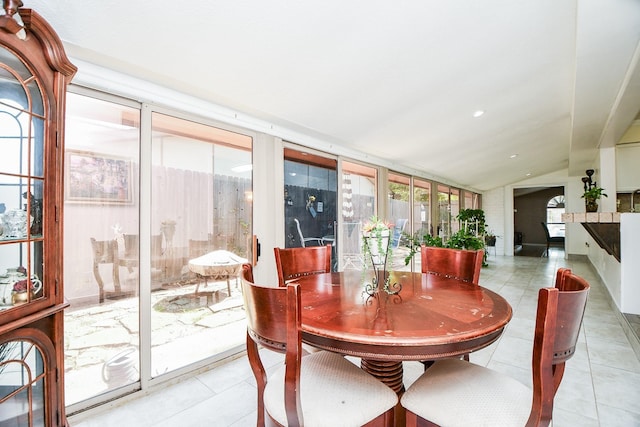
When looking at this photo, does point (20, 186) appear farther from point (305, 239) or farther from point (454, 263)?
point (305, 239)

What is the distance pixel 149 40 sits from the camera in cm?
168

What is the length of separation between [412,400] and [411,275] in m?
1.02

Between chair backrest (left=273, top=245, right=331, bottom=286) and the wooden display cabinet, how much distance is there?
120 cm

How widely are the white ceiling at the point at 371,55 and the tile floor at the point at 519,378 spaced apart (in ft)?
7.30

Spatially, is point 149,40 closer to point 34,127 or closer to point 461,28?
point 34,127

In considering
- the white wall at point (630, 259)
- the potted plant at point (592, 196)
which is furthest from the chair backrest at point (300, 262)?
the potted plant at point (592, 196)

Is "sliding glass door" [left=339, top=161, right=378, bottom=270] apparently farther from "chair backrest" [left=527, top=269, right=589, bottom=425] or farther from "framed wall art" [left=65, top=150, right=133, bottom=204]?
"chair backrest" [left=527, top=269, right=589, bottom=425]

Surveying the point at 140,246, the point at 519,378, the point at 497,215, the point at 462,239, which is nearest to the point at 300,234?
the point at 140,246

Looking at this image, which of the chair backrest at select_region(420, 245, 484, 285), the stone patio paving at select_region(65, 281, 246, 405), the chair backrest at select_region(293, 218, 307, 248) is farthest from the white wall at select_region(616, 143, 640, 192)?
the stone patio paving at select_region(65, 281, 246, 405)

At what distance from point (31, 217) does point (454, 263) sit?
7.99 feet

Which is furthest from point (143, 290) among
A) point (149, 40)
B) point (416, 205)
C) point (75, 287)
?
point (416, 205)

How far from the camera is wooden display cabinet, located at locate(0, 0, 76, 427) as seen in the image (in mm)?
1199

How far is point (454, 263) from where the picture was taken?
2.17m

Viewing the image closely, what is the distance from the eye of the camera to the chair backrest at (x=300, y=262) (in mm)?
2148
